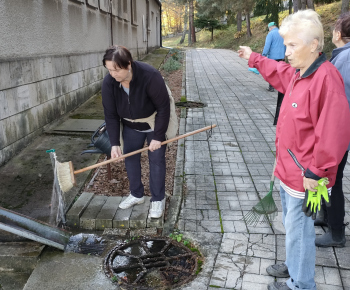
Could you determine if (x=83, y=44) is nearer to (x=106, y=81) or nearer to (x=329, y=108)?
(x=106, y=81)

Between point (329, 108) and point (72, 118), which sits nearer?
point (329, 108)

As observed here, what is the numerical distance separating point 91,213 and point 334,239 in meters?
2.43

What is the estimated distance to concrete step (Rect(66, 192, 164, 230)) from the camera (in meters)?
3.69

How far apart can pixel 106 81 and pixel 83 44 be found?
6664 millimetres

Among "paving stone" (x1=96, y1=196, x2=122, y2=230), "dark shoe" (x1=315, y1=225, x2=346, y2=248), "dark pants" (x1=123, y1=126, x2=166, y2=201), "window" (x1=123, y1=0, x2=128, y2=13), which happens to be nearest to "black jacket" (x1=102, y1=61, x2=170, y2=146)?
"dark pants" (x1=123, y1=126, x2=166, y2=201)

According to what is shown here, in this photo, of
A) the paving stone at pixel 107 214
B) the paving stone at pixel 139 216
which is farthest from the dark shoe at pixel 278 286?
the paving stone at pixel 107 214

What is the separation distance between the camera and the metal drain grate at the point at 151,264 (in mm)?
2908

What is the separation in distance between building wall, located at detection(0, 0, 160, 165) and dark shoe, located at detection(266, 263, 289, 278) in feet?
13.1

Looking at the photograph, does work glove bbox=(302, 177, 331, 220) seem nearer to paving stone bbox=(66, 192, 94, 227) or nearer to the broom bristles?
the broom bristles

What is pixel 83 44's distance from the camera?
936cm

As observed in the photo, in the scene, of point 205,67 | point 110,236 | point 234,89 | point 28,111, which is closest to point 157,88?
point 110,236

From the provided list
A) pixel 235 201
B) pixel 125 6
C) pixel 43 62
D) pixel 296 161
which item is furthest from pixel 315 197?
pixel 125 6

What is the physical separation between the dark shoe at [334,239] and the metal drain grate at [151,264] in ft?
3.86

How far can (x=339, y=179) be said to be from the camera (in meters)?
3.01
